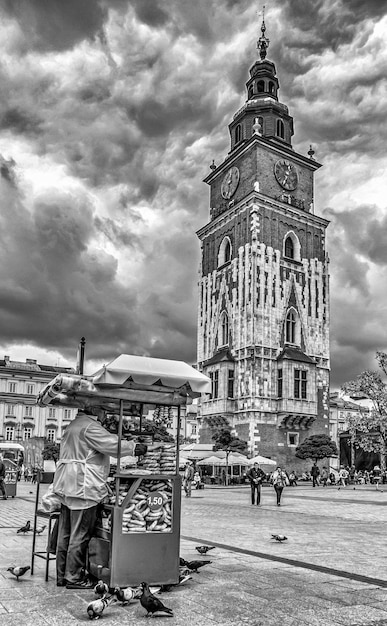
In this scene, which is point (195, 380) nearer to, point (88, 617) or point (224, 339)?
point (88, 617)

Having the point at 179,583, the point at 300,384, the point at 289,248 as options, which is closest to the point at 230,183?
the point at 289,248

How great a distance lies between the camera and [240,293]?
50.5 metres

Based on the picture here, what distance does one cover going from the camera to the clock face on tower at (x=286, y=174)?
53.9m

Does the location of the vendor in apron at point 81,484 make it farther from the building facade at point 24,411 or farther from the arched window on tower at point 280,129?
the building facade at point 24,411

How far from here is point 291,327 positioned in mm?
51250

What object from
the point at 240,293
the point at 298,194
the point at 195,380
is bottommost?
the point at 195,380

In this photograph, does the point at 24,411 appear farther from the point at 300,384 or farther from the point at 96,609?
the point at 96,609

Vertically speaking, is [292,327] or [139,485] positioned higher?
[292,327]

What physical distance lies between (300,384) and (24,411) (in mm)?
44806

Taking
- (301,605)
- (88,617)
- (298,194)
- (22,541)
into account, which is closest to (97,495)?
(88,617)

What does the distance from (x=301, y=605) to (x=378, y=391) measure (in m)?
36.8

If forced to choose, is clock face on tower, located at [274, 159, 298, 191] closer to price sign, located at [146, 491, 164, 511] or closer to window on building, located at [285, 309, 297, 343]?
window on building, located at [285, 309, 297, 343]

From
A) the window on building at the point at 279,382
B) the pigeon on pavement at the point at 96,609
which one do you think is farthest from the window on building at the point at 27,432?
the pigeon on pavement at the point at 96,609

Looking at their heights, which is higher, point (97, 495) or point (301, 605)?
point (97, 495)
